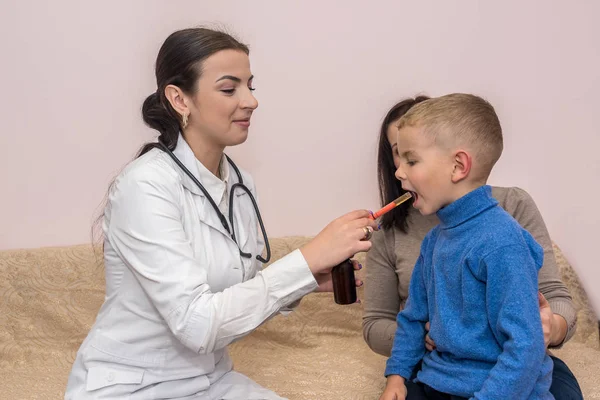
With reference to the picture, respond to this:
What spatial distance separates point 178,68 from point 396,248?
756mm

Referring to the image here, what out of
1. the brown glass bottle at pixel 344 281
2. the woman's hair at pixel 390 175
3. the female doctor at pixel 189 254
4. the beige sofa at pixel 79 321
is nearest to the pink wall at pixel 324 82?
the beige sofa at pixel 79 321

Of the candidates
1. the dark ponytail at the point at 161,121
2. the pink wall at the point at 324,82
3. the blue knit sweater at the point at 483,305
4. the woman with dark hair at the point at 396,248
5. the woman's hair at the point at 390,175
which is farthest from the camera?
the pink wall at the point at 324,82

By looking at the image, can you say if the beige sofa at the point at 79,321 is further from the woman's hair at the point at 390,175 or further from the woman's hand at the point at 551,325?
the woman's hand at the point at 551,325

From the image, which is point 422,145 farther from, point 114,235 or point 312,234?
point 312,234

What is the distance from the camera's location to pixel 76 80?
2619 millimetres

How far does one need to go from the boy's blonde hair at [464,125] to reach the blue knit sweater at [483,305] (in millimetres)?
72

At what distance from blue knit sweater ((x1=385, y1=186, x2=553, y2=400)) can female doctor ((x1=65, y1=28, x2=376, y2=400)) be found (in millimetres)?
201

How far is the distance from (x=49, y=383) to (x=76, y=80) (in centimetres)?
106

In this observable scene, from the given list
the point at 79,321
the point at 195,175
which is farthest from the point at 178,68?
the point at 79,321

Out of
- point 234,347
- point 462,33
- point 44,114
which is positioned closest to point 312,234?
point 234,347

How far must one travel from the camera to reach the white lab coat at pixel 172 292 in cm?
153

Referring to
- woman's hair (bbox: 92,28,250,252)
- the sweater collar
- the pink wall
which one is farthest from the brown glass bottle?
the pink wall

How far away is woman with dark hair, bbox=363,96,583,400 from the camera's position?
1.91 metres

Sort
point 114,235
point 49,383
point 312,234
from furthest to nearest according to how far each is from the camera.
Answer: point 312,234, point 49,383, point 114,235
